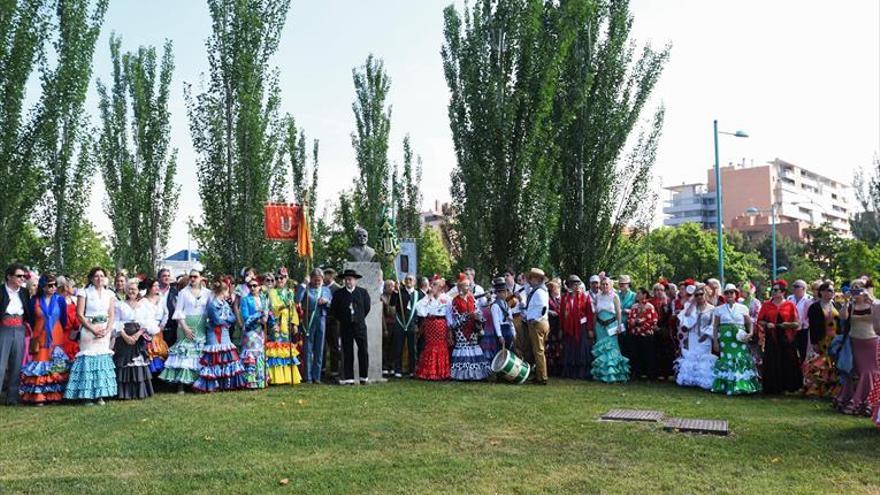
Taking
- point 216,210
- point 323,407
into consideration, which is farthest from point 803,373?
point 216,210

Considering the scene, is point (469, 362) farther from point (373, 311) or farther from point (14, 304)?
point (14, 304)

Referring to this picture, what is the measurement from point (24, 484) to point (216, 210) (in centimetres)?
1465

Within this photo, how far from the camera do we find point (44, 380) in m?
10.8

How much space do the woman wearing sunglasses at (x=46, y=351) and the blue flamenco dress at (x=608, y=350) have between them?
8.58 meters

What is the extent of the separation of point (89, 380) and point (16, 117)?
10.2m

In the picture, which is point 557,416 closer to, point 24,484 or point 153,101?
point 24,484

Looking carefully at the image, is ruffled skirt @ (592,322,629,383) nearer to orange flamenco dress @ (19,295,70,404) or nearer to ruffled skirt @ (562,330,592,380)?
ruffled skirt @ (562,330,592,380)

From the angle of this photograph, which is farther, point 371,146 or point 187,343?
point 371,146

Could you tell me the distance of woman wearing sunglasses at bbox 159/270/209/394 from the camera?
11.9 m

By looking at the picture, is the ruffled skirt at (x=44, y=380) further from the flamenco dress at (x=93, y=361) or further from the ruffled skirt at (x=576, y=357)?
the ruffled skirt at (x=576, y=357)

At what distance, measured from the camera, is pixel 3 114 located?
58.8 ft

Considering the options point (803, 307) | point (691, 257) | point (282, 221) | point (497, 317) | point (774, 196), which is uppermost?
point (774, 196)

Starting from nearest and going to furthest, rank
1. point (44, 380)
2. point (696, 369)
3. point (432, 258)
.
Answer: point (44, 380) < point (696, 369) < point (432, 258)

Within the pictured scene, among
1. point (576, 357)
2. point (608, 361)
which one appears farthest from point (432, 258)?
point (608, 361)
